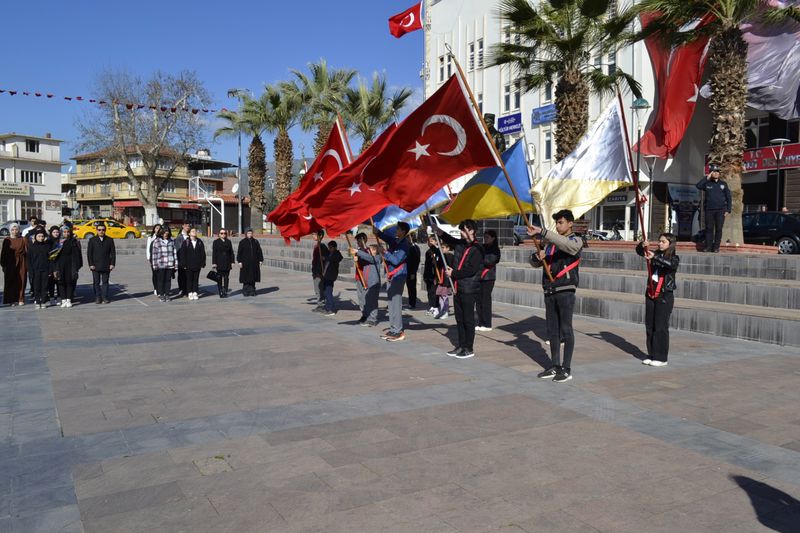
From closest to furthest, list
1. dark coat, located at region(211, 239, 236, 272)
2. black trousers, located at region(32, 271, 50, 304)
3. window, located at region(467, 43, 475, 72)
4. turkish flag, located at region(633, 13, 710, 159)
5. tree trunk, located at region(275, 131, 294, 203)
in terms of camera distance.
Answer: black trousers, located at region(32, 271, 50, 304)
dark coat, located at region(211, 239, 236, 272)
turkish flag, located at region(633, 13, 710, 159)
tree trunk, located at region(275, 131, 294, 203)
window, located at region(467, 43, 475, 72)

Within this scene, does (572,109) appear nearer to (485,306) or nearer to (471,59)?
(485,306)

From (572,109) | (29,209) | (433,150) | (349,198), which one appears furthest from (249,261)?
(29,209)

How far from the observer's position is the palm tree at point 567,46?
19000 millimetres

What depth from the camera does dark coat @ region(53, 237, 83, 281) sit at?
1477 centimetres

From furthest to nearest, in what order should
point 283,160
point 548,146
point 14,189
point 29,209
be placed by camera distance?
point 29,209, point 14,189, point 283,160, point 548,146

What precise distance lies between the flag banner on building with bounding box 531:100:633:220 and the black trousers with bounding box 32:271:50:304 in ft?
34.5

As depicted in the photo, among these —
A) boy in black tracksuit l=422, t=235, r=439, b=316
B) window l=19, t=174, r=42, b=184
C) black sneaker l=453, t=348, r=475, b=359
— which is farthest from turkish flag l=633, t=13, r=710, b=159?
window l=19, t=174, r=42, b=184

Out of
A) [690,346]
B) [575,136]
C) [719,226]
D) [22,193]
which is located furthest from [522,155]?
[22,193]

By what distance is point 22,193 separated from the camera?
238 feet

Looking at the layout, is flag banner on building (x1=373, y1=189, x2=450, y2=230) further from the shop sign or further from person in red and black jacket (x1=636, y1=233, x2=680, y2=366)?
the shop sign

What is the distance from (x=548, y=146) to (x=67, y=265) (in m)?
29.0

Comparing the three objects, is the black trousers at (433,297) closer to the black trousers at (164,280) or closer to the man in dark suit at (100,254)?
the black trousers at (164,280)

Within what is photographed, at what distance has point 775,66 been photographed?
26391 millimetres

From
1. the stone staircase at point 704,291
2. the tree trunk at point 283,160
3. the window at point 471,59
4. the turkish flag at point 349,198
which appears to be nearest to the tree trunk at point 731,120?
the stone staircase at point 704,291
